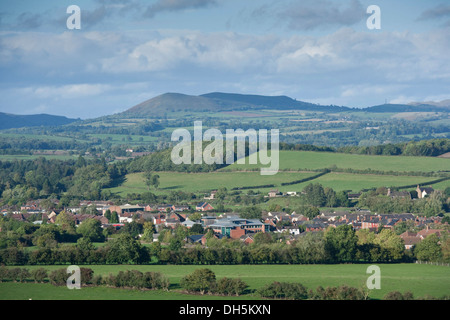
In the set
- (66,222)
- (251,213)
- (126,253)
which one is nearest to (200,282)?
(126,253)

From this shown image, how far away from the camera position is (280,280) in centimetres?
4112

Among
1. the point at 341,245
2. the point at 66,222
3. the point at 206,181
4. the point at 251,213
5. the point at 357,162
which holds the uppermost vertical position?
the point at 357,162

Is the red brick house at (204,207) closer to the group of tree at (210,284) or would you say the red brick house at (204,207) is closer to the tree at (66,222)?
the tree at (66,222)

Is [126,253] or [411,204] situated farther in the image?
[411,204]

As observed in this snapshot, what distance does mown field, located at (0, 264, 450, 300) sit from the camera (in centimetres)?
3722

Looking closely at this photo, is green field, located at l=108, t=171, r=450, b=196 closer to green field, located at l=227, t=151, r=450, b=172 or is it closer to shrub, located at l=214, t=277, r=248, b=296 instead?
green field, located at l=227, t=151, r=450, b=172

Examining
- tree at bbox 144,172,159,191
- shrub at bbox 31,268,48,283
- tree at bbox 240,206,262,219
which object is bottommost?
tree at bbox 240,206,262,219

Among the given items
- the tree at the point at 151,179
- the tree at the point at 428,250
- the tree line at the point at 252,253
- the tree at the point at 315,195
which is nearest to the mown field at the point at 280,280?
the tree at the point at 428,250

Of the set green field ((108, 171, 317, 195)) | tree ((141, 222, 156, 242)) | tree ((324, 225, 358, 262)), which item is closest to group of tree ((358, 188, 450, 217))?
green field ((108, 171, 317, 195))

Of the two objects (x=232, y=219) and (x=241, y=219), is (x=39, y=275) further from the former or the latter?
(x=241, y=219)

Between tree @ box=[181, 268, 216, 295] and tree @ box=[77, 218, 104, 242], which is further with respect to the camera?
tree @ box=[77, 218, 104, 242]

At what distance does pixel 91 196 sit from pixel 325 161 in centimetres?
3029

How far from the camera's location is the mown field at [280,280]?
37.2 metres

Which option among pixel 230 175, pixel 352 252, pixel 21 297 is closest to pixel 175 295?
pixel 21 297
